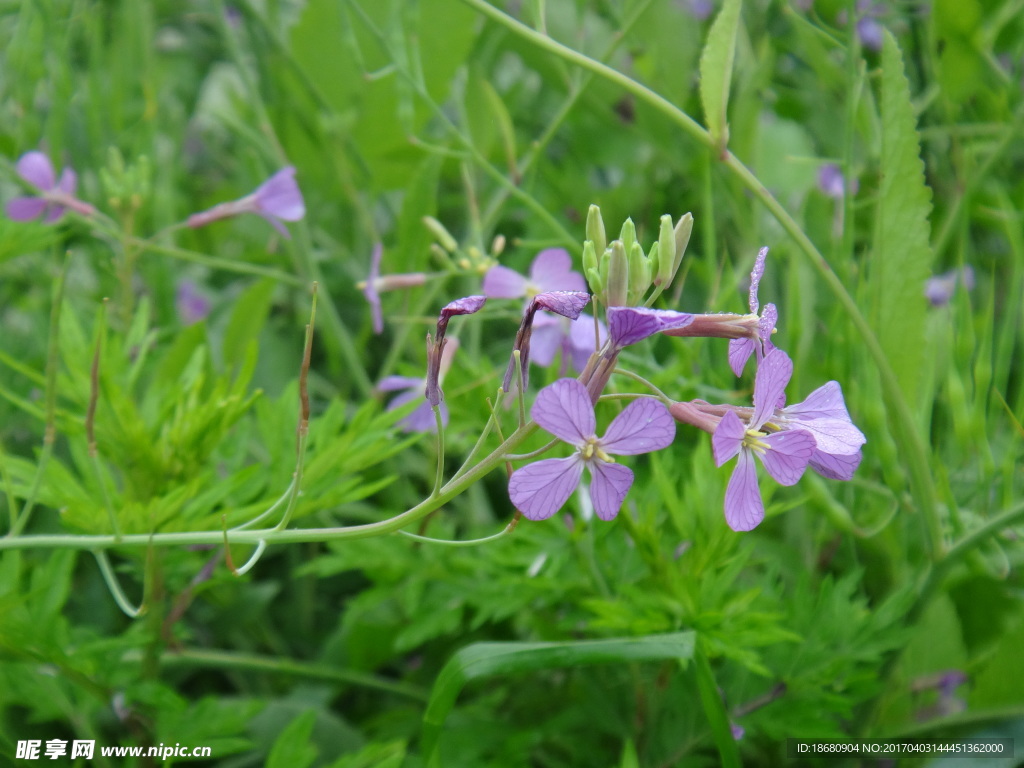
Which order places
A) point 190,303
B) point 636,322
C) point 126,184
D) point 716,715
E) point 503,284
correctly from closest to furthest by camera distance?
point 636,322
point 716,715
point 503,284
point 126,184
point 190,303

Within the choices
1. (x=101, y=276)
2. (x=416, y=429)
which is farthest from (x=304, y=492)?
(x=101, y=276)

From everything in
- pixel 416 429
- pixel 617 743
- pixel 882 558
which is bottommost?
pixel 617 743

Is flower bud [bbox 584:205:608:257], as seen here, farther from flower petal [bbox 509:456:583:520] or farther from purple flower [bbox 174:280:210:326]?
purple flower [bbox 174:280:210:326]

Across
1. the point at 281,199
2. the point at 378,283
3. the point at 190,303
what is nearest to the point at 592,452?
the point at 378,283

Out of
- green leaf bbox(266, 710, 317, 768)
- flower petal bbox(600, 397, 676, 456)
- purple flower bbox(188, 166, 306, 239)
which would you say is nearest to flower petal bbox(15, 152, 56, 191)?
purple flower bbox(188, 166, 306, 239)

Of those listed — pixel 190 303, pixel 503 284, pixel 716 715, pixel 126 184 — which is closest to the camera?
pixel 716 715

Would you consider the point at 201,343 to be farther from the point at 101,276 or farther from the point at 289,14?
the point at 289,14

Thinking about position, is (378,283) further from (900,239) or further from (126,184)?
(900,239)
